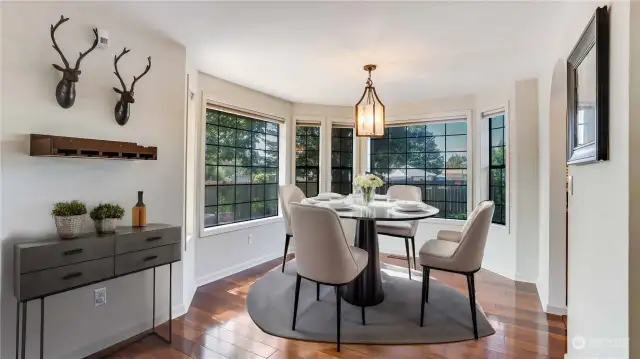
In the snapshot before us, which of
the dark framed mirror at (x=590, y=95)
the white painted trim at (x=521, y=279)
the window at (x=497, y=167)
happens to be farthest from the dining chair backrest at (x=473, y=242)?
the window at (x=497, y=167)

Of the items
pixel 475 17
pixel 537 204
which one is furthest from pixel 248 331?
pixel 537 204

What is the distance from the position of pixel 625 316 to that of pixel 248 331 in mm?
2164

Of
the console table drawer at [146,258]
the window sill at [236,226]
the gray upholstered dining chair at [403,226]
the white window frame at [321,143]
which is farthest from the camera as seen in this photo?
the white window frame at [321,143]

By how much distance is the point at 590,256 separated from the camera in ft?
5.00

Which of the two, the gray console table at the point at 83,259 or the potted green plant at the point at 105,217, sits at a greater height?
the potted green plant at the point at 105,217

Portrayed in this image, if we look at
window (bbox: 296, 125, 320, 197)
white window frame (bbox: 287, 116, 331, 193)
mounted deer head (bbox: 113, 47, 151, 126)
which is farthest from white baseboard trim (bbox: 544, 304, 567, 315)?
mounted deer head (bbox: 113, 47, 151, 126)

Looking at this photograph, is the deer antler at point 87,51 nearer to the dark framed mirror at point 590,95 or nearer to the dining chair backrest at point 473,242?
the dark framed mirror at point 590,95

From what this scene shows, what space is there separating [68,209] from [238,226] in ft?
7.03

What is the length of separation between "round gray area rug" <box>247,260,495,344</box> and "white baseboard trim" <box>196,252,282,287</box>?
0.50 metres

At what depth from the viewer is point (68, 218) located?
5.87ft

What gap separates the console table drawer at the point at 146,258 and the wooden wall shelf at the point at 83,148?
0.63 m

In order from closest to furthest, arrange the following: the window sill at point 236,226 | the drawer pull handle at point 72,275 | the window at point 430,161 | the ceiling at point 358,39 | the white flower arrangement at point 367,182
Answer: the drawer pull handle at point 72,275 < the ceiling at point 358,39 < the white flower arrangement at point 367,182 < the window sill at point 236,226 < the window at point 430,161

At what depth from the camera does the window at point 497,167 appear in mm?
3922

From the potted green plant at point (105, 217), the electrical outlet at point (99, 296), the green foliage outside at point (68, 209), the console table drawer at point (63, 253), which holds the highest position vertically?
the green foliage outside at point (68, 209)
